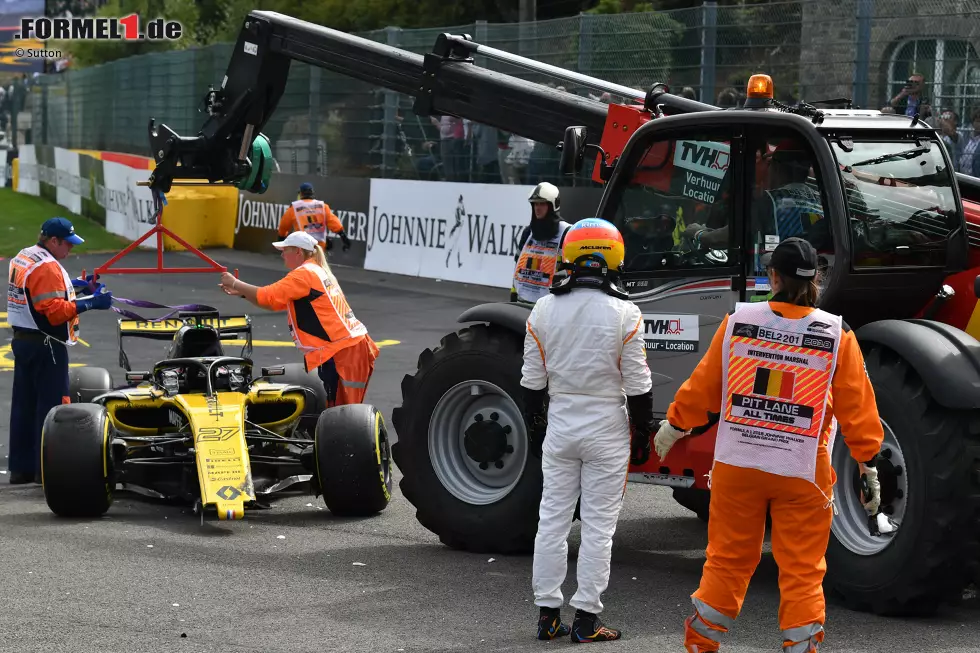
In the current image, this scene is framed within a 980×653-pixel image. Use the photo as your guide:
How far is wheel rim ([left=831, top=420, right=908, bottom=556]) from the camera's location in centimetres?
664

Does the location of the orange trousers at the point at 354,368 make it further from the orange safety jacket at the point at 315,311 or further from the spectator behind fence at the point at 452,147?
the spectator behind fence at the point at 452,147

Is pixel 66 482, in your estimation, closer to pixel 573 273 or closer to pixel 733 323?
pixel 573 273

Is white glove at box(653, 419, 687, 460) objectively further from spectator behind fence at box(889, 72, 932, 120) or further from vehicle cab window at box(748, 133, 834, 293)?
spectator behind fence at box(889, 72, 932, 120)

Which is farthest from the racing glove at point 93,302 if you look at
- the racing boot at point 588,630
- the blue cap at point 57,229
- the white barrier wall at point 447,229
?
the white barrier wall at point 447,229

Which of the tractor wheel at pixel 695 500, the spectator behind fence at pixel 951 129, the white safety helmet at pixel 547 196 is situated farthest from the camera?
the spectator behind fence at pixel 951 129

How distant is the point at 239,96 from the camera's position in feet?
37.6

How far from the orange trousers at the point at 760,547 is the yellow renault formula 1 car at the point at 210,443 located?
3.37m

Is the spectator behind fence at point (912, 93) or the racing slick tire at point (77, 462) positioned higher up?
the spectator behind fence at point (912, 93)

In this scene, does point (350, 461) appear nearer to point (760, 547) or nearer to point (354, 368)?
point (354, 368)

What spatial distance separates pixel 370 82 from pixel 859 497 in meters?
5.24

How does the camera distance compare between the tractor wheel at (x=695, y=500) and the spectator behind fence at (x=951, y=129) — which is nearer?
the tractor wheel at (x=695, y=500)

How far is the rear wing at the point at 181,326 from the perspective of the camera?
1027 cm

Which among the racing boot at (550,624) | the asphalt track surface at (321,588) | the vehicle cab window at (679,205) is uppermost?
the vehicle cab window at (679,205)

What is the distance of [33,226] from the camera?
112 feet
